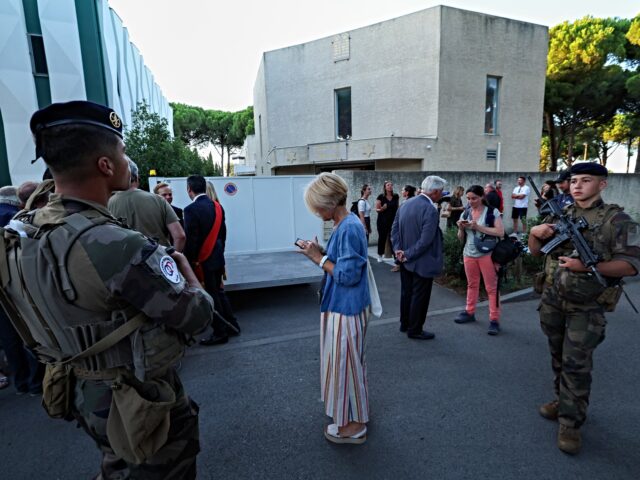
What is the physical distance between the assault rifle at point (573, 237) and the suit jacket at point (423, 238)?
1.37m

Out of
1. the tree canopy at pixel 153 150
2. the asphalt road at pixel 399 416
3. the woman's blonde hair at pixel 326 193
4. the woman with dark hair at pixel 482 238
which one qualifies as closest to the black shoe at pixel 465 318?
the asphalt road at pixel 399 416

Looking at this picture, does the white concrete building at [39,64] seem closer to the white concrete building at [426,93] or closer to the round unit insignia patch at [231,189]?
the white concrete building at [426,93]

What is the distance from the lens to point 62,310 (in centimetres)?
118

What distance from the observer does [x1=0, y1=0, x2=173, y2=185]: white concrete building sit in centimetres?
1210

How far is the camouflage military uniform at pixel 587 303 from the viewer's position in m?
2.30

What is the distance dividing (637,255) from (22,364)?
199 inches

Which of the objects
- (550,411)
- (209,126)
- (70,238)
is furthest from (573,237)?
(209,126)

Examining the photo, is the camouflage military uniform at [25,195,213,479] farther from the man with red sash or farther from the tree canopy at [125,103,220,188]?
the tree canopy at [125,103,220,188]

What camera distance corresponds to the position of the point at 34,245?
1.16m

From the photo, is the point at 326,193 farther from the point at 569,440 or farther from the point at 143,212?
the point at 569,440

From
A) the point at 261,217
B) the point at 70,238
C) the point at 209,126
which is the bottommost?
the point at 261,217

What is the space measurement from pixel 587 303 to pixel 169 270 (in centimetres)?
266

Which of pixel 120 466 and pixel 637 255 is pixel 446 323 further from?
pixel 120 466

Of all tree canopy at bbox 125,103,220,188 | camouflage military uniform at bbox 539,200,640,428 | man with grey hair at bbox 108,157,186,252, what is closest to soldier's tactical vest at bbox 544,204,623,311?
camouflage military uniform at bbox 539,200,640,428
